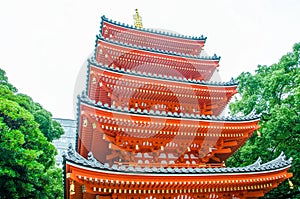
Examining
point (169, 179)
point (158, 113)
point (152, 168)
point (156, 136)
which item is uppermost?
point (158, 113)

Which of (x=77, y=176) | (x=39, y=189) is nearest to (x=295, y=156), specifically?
(x=77, y=176)

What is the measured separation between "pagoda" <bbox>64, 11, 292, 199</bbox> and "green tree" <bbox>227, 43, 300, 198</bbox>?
23.5 feet

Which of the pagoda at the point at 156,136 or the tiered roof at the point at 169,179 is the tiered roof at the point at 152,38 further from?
the tiered roof at the point at 169,179

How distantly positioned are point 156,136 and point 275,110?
11.5m

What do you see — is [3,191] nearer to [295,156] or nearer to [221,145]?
[221,145]

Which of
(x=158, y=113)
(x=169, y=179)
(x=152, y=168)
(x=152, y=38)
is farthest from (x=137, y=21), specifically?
(x=169, y=179)

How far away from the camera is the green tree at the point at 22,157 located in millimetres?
12828

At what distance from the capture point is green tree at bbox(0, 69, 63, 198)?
1283 cm

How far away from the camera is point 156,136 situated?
851 cm

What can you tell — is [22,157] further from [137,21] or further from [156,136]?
[137,21]

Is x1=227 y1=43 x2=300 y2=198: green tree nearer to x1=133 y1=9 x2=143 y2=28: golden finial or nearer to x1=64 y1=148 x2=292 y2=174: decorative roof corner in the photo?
x1=64 y1=148 x2=292 y2=174: decorative roof corner

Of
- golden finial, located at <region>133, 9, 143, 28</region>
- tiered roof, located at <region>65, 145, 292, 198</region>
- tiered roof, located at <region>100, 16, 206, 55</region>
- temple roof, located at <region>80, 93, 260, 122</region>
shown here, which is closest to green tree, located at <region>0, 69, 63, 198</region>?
tiered roof, located at <region>100, 16, 206, 55</region>

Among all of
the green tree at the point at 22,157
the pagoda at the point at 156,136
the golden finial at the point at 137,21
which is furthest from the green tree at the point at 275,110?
the green tree at the point at 22,157

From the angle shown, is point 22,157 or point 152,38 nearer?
point 22,157
